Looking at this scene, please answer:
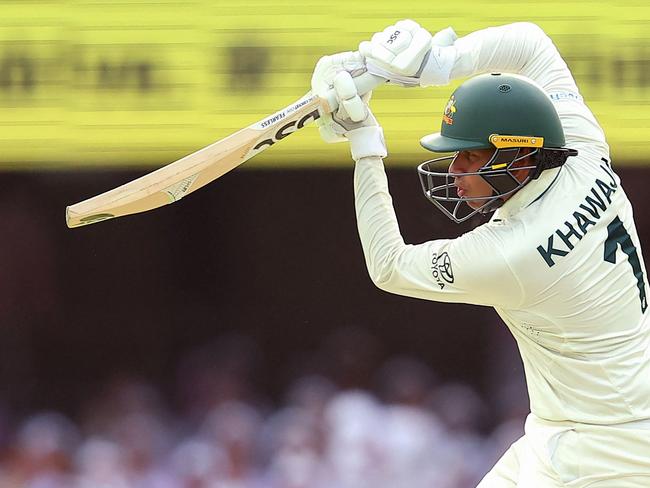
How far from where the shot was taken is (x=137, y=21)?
4.00 m

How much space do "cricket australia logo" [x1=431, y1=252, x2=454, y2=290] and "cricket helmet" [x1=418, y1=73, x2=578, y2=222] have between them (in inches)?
5.2

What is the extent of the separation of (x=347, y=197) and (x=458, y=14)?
756 mm

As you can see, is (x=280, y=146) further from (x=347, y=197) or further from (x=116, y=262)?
(x=116, y=262)

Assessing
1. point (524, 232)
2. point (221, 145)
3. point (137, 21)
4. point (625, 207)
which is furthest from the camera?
point (137, 21)

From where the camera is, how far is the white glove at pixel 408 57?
2.65m

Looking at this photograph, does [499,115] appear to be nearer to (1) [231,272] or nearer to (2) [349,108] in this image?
(2) [349,108]

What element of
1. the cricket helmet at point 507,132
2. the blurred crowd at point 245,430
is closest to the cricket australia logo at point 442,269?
the cricket helmet at point 507,132

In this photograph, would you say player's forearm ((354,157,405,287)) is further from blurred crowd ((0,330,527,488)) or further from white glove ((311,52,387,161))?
blurred crowd ((0,330,527,488))

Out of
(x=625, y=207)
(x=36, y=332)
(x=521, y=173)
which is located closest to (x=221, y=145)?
(x=521, y=173)

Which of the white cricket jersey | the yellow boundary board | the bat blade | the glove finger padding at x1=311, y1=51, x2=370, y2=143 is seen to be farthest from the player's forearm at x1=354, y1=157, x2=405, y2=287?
the yellow boundary board

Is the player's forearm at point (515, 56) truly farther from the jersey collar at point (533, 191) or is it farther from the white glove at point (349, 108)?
the jersey collar at point (533, 191)

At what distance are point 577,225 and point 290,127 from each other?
0.77 meters

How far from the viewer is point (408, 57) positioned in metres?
2.65

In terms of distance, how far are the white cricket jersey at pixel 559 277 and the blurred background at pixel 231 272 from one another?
4.76ft
